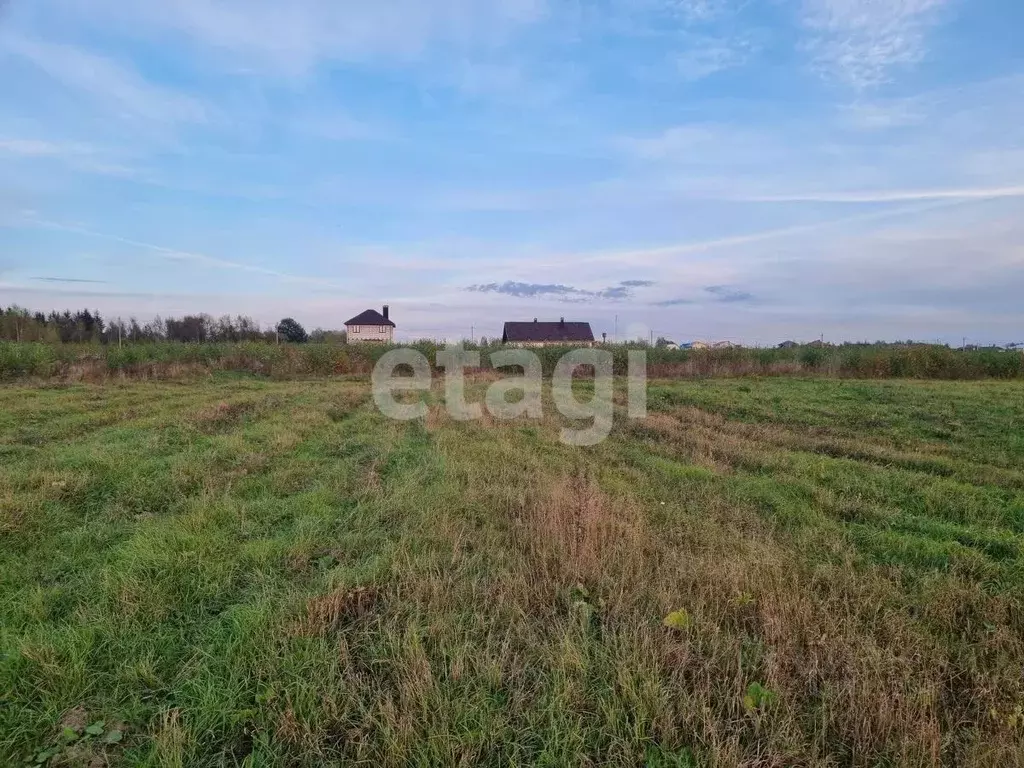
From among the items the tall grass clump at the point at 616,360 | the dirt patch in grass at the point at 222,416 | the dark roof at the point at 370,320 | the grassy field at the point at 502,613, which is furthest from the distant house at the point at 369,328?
the grassy field at the point at 502,613

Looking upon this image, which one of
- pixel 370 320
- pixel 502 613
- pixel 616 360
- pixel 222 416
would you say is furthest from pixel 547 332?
pixel 502 613

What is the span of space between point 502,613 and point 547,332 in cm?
5481

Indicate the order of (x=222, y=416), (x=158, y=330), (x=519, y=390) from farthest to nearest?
(x=158, y=330) → (x=519, y=390) → (x=222, y=416)

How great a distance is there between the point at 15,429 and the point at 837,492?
12335 mm

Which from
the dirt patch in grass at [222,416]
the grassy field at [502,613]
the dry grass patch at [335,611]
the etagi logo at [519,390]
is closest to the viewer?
the grassy field at [502,613]

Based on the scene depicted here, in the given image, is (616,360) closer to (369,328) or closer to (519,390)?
(519,390)

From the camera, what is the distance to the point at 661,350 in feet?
87.1

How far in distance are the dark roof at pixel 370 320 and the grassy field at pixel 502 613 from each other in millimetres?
52601

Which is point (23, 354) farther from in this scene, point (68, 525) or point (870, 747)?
point (870, 747)

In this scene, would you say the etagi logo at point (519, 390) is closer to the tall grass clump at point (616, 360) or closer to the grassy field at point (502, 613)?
the tall grass clump at point (616, 360)

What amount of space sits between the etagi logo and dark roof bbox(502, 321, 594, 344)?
30.2 meters

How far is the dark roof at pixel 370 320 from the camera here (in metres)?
57.2

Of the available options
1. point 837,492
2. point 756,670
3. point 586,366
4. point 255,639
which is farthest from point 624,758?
point 586,366

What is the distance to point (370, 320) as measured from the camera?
189 feet
